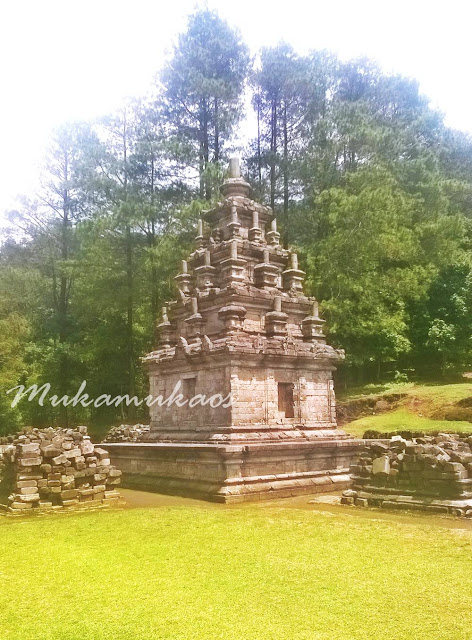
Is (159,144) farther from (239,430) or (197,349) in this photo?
(239,430)

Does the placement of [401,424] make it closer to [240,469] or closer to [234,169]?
[240,469]

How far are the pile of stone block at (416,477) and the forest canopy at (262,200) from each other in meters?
14.0

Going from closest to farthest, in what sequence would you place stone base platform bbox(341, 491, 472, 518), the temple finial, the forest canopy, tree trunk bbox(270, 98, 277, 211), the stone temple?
stone base platform bbox(341, 491, 472, 518) < the stone temple < the temple finial < the forest canopy < tree trunk bbox(270, 98, 277, 211)

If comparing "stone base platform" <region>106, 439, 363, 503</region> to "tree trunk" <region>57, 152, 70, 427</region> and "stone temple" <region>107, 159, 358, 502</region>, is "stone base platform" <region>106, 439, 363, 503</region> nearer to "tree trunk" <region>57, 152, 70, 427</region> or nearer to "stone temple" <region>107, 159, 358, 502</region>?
"stone temple" <region>107, 159, 358, 502</region>

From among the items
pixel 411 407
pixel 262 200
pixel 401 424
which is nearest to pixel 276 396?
pixel 401 424

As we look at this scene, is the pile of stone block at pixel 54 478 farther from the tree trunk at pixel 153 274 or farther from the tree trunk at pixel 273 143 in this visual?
the tree trunk at pixel 273 143

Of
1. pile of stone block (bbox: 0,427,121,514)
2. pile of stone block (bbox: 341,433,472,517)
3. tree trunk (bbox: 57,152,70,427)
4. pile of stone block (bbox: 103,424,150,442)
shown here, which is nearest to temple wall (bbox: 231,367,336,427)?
pile of stone block (bbox: 341,433,472,517)

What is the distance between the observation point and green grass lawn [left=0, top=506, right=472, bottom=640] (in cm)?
454

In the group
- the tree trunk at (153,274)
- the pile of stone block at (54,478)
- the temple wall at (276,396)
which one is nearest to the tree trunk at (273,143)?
the tree trunk at (153,274)

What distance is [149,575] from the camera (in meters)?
6.08

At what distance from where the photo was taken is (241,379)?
45.5ft

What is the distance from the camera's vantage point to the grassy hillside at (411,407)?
21.5 meters

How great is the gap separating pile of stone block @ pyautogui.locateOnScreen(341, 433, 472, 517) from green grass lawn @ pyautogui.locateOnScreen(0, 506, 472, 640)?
1161 mm

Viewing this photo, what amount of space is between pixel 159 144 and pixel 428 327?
1841 cm
